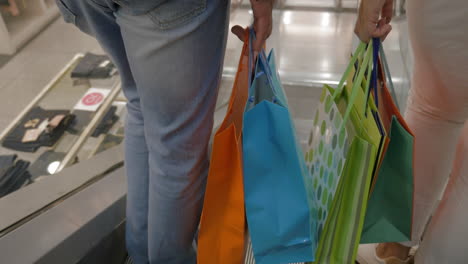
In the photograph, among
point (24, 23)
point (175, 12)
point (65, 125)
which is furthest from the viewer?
point (24, 23)

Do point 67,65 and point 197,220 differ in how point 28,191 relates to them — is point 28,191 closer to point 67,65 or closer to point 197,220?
point 197,220

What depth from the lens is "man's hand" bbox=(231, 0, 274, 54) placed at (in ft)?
2.35

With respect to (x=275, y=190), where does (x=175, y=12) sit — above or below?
above

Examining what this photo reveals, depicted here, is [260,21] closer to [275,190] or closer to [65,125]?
[275,190]

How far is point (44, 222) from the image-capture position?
107 centimetres

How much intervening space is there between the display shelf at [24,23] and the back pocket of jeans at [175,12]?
1.58 meters

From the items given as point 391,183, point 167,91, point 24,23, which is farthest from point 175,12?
point 24,23

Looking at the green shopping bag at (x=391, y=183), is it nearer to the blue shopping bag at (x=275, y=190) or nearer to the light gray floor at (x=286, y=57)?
the blue shopping bag at (x=275, y=190)

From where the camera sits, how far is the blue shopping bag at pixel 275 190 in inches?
28.8

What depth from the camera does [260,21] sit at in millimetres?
740

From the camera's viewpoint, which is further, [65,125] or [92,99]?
[92,99]

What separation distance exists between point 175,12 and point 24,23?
1718mm

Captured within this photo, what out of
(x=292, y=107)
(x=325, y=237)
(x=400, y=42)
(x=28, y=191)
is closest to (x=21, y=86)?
(x=28, y=191)

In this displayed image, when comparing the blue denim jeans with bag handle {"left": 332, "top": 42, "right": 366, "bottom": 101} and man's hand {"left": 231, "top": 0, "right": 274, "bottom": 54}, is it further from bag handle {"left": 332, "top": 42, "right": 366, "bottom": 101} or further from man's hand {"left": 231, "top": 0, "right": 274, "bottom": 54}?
bag handle {"left": 332, "top": 42, "right": 366, "bottom": 101}
